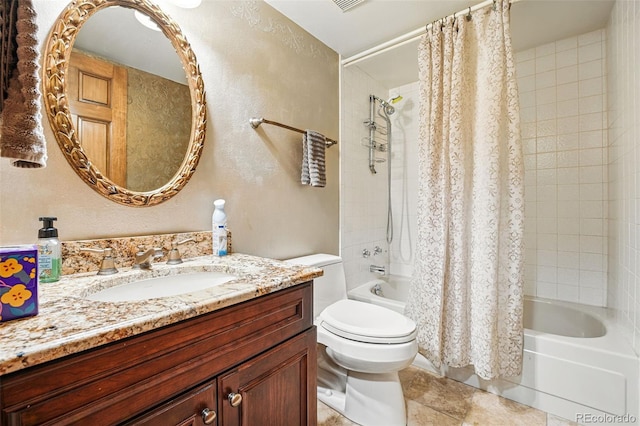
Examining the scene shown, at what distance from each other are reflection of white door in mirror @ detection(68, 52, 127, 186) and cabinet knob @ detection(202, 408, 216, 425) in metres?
0.83

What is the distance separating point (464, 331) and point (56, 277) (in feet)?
5.84

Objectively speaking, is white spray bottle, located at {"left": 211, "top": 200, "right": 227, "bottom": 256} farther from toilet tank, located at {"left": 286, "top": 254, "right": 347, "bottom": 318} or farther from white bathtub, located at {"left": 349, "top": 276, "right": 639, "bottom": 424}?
white bathtub, located at {"left": 349, "top": 276, "right": 639, "bottom": 424}

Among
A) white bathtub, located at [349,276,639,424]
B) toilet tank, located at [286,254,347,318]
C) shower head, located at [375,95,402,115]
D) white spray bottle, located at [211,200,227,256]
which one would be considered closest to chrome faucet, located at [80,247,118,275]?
white spray bottle, located at [211,200,227,256]

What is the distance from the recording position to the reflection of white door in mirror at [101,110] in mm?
958

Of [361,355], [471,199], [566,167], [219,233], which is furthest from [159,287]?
[566,167]

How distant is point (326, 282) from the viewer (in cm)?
167

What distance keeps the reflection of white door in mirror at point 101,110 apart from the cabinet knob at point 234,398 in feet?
2.71

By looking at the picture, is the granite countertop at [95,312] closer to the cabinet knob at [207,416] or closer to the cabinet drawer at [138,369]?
the cabinet drawer at [138,369]

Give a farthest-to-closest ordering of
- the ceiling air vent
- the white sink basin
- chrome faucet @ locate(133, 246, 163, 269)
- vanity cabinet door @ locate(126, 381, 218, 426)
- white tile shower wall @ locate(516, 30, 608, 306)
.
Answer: white tile shower wall @ locate(516, 30, 608, 306) < the ceiling air vent < chrome faucet @ locate(133, 246, 163, 269) < the white sink basin < vanity cabinet door @ locate(126, 381, 218, 426)

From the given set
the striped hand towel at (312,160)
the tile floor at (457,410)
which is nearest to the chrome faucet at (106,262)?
the striped hand towel at (312,160)

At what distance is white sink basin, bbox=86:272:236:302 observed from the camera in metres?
0.87

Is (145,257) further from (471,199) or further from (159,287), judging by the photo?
(471,199)

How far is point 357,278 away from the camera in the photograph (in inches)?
89.4

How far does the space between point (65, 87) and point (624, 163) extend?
245 centimetres
